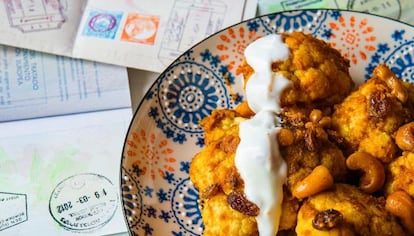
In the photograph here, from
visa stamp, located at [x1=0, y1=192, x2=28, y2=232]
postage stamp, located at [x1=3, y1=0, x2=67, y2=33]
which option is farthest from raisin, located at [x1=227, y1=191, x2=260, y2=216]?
postage stamp, located at [x1=3, y1=0, x2=67, y2=33]

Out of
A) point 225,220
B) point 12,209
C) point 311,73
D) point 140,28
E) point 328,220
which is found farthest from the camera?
point 140,28

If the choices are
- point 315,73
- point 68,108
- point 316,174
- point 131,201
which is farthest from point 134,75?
point 316,174

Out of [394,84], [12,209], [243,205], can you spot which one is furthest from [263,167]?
[12,209]

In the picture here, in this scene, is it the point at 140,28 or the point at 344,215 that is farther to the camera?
the point at 140,28

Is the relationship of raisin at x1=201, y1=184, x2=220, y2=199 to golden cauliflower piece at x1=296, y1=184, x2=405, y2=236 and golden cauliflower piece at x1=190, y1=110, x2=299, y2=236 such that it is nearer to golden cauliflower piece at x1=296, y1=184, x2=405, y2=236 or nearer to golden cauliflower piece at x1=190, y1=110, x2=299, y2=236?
golden cauliflower piece at x1=190, y1=110, x2=299, y2=236

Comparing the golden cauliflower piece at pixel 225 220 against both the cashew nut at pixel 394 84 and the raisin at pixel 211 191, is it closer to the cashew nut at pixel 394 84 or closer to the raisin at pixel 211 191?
the raisin at pixel 211 191

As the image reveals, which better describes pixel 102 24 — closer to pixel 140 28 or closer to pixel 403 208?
pixel 140 28
